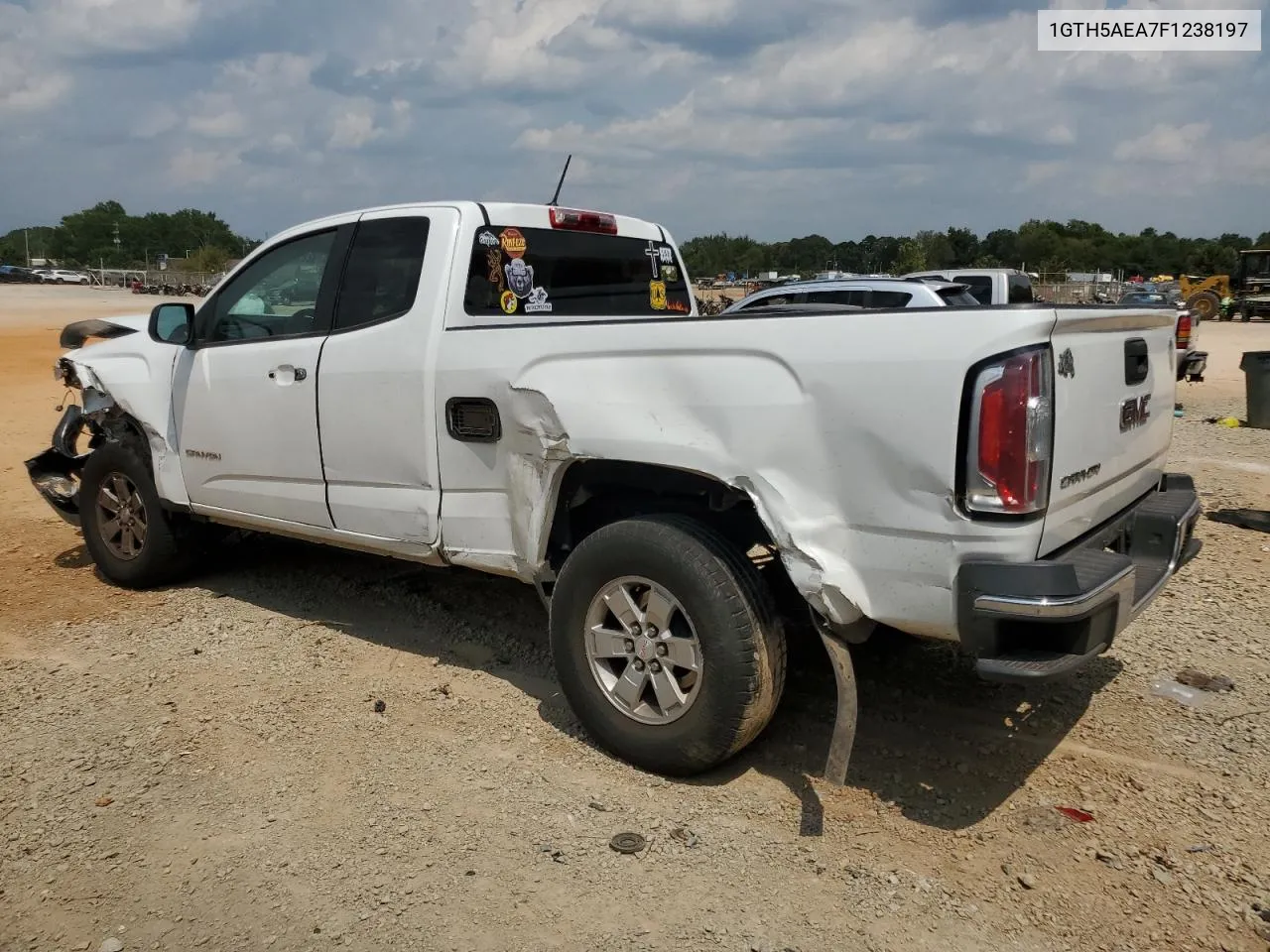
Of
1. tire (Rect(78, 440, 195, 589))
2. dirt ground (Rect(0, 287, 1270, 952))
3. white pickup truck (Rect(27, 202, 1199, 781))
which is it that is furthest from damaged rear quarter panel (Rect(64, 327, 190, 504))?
dirt ground (Rect(0, 287, 1270, 952))

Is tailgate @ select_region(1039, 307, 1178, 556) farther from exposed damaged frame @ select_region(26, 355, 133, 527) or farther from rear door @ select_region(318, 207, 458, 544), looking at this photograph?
exposed damaged frame @ select_region(26, 355, 133, 527)

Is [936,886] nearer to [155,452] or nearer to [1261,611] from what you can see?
[1261,611]

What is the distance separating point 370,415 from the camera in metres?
4.36

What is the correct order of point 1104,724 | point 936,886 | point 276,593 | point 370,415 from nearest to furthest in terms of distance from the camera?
1. point 936,886
2. point 1104,724
3. point 370,415
4. point 276,593

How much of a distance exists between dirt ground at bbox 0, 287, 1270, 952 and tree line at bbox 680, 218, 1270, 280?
57494 millimetres

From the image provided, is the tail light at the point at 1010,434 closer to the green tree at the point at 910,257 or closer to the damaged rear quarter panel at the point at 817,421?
the damaged rear quarter panel at the point at 817,421

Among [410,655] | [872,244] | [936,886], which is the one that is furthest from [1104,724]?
[872,244]

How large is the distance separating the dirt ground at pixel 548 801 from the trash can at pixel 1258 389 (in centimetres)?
714

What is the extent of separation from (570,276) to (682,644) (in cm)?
209

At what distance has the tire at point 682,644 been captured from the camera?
334 cm

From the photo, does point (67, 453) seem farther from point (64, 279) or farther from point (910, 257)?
point (64, 279)

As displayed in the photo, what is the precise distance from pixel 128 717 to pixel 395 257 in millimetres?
2174

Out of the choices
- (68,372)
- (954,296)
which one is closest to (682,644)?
(68,372)

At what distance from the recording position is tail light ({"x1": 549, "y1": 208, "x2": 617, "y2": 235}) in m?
4.83
